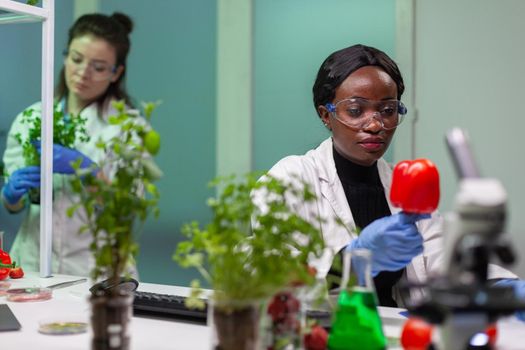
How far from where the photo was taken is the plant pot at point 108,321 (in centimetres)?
103

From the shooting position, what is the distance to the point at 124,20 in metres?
3.62

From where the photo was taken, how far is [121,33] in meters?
3.61

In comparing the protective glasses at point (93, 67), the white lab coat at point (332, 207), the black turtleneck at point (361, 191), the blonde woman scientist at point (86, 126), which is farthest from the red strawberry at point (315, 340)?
the protective glasses at point (93, 67)

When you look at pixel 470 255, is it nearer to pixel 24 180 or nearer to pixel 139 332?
pixel 139 332

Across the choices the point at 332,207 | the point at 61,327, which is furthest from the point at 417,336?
the point at 332,207

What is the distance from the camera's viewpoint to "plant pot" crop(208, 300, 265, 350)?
937mm

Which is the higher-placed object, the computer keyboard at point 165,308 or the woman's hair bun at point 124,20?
the woman's hair bun at point 124,20

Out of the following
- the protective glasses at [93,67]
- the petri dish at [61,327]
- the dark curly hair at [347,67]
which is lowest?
the petri dish at [61,327]

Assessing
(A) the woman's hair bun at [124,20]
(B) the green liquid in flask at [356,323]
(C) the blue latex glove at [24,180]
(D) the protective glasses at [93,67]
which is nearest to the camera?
(B) the green liquid in flask at [356,323]

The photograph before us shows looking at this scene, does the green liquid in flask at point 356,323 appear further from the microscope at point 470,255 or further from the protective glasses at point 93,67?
the protective glasses at point 93,67

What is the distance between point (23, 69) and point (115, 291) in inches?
123

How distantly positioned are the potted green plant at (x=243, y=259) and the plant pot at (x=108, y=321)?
0.43 feet

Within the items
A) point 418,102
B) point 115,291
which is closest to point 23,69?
point 418,102

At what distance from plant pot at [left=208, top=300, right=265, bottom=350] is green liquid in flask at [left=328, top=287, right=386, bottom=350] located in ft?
0.60
